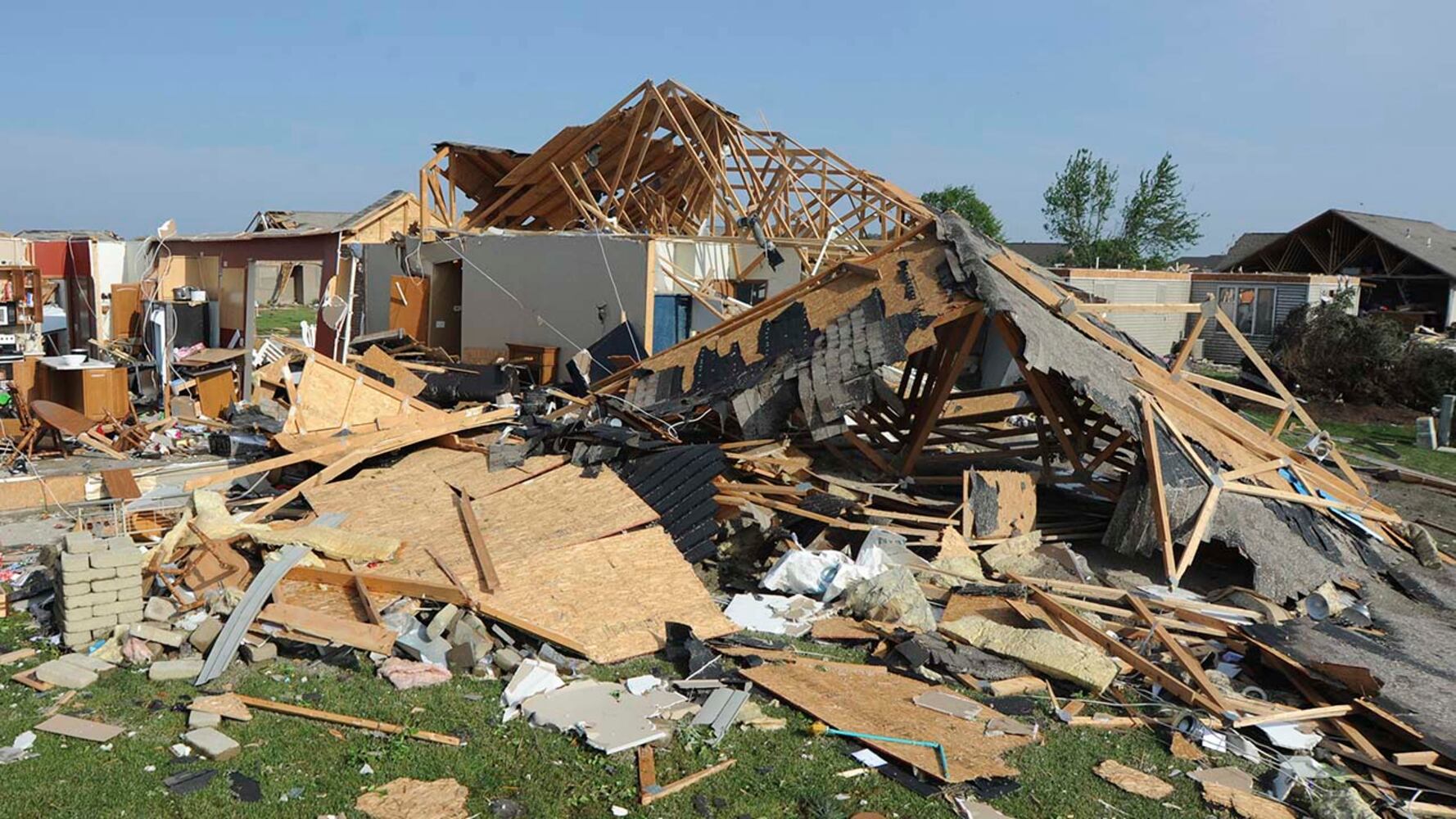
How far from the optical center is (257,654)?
7.16m

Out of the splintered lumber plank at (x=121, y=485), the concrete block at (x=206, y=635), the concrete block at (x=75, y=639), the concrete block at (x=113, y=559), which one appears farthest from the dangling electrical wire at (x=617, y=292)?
the concrete block at (x=75, y=639)

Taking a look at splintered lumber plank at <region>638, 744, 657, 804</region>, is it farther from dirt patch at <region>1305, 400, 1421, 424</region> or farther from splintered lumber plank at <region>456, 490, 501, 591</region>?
dirt patch at <region>1305, 400, 1421, 424</region>

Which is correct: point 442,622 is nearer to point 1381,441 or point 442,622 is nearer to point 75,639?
point 75,639

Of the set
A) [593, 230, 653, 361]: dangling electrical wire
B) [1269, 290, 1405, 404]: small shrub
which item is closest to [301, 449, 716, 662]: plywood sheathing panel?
[593, 230, 653, 361]: dangling electrical wire

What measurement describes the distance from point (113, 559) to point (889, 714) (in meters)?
5.74

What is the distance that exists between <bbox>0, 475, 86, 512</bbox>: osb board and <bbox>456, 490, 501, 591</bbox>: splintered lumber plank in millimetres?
4668

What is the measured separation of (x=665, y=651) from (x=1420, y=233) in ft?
144

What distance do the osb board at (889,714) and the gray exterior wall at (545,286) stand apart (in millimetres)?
11013

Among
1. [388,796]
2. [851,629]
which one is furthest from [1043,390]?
[388,796]

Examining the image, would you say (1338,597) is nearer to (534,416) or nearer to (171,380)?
(534,416)

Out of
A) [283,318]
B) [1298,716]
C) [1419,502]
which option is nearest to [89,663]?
[1298,716]

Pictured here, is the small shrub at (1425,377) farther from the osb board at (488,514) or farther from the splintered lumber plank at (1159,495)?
the osb board at (488,514)

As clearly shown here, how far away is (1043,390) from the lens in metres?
11.2

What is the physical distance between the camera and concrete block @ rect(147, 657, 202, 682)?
6867 mm
